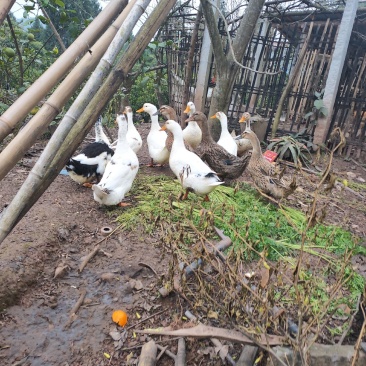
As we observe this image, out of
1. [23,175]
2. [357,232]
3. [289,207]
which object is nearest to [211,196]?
[289,207]

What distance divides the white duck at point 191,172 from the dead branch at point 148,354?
6.26 feet

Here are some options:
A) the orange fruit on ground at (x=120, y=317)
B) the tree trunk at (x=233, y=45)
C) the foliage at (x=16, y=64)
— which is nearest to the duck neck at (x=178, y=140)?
the tree trunk at (x=233, y=45)

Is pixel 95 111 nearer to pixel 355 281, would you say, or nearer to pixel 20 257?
pixel 20 257

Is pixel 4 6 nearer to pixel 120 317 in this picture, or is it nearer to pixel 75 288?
pixel 120 317

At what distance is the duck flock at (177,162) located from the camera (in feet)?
12.2

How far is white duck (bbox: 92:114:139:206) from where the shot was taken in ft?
11.8

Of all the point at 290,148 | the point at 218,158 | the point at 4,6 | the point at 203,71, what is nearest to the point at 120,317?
the point at 4,6

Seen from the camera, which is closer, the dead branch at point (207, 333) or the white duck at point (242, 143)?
the dead branch at point (207, 333)

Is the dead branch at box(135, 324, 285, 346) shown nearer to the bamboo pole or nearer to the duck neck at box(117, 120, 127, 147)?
the duck neck at box(117, 120, 127, 147)

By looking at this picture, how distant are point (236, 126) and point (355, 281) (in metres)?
5.58

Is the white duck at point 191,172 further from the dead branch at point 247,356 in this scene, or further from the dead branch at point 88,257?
the dead branch at point 247,356

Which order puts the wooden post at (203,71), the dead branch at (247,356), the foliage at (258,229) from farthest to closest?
the wooden post at (203,71), the foliage at (258,229), the dead branch at (247,356)

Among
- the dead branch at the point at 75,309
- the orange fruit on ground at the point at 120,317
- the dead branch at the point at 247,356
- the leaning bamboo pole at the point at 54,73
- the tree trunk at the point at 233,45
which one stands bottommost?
the dead branch at the point at 75,309

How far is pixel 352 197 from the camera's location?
5.14m
